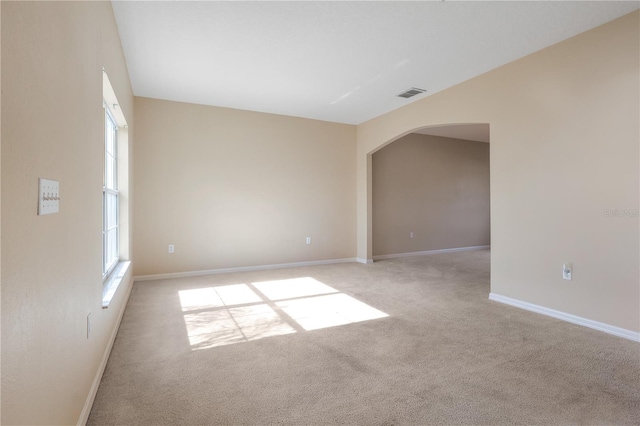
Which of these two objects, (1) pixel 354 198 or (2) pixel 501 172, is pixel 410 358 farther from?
(1) pixel 354 198

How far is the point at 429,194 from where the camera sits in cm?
747

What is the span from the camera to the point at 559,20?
286cm

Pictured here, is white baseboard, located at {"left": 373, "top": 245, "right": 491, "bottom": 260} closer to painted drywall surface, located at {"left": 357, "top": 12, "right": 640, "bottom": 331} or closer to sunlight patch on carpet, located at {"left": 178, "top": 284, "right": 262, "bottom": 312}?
painted drywall surface, located at {"left": 357, "top": 12, "right": 640, "bottom": 331}

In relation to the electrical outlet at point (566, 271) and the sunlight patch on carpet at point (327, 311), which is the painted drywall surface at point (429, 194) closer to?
the sunlight patch on carpet at point (327, 311)

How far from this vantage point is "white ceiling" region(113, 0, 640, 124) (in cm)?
271

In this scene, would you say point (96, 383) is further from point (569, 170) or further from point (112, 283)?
A: point (569, 170)

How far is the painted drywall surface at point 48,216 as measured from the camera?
0.90 m

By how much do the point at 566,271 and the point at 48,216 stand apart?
3.95 m

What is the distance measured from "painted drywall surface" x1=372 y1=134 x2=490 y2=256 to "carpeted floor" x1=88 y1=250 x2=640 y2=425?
317 centimetres

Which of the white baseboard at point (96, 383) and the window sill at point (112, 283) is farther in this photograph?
the window sill at point (112, 283)

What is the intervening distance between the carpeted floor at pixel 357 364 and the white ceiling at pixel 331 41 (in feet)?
8.78

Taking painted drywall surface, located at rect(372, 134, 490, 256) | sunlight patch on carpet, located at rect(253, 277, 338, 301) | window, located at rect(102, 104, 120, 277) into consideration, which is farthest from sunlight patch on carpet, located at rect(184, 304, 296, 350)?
painted drywall surface, located at rect(372, 134, 490, 256)

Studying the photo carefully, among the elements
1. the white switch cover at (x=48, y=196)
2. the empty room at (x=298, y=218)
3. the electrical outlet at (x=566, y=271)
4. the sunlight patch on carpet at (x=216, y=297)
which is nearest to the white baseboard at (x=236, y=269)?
the empty room at (x=298, y=218)

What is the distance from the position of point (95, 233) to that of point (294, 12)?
7.36 feet
